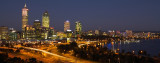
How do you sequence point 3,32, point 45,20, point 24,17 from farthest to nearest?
point 45,20 → point 24,17 → point 3,32

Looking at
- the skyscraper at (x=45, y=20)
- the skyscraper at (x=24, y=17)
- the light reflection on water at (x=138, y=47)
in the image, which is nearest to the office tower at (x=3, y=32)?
the skyscraper at (x=24, y=17)

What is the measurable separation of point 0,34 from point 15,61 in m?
51.4

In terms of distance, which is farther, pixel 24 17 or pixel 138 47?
pixel 24 17

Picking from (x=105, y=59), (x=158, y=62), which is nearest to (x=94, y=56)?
(x=105, y=59)

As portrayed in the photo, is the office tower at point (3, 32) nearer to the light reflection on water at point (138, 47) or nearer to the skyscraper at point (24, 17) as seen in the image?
the skyscraper at point (24, 17)

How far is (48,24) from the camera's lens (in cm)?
8000

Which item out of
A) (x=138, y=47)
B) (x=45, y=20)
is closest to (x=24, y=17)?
(x=45, y=20)

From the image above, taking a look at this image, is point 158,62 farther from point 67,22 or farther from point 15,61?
point 67,22

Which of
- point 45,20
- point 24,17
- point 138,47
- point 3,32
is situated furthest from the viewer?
point 45,20

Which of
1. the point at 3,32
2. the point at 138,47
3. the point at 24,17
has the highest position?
the point at 24,17

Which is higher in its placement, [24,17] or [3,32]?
[24,17]

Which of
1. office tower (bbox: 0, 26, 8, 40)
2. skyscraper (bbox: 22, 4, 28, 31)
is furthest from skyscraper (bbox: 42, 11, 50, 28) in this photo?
office tower (bbox: 0, 26, 8, 40)

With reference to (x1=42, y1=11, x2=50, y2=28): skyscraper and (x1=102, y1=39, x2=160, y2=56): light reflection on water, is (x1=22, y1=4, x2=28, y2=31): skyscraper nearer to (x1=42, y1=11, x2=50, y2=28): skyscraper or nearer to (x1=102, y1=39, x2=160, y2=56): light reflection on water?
(x1=42, y1=11, x2=50, y2=28): skyscraper

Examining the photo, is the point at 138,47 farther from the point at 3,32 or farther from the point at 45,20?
the point at 45,20
